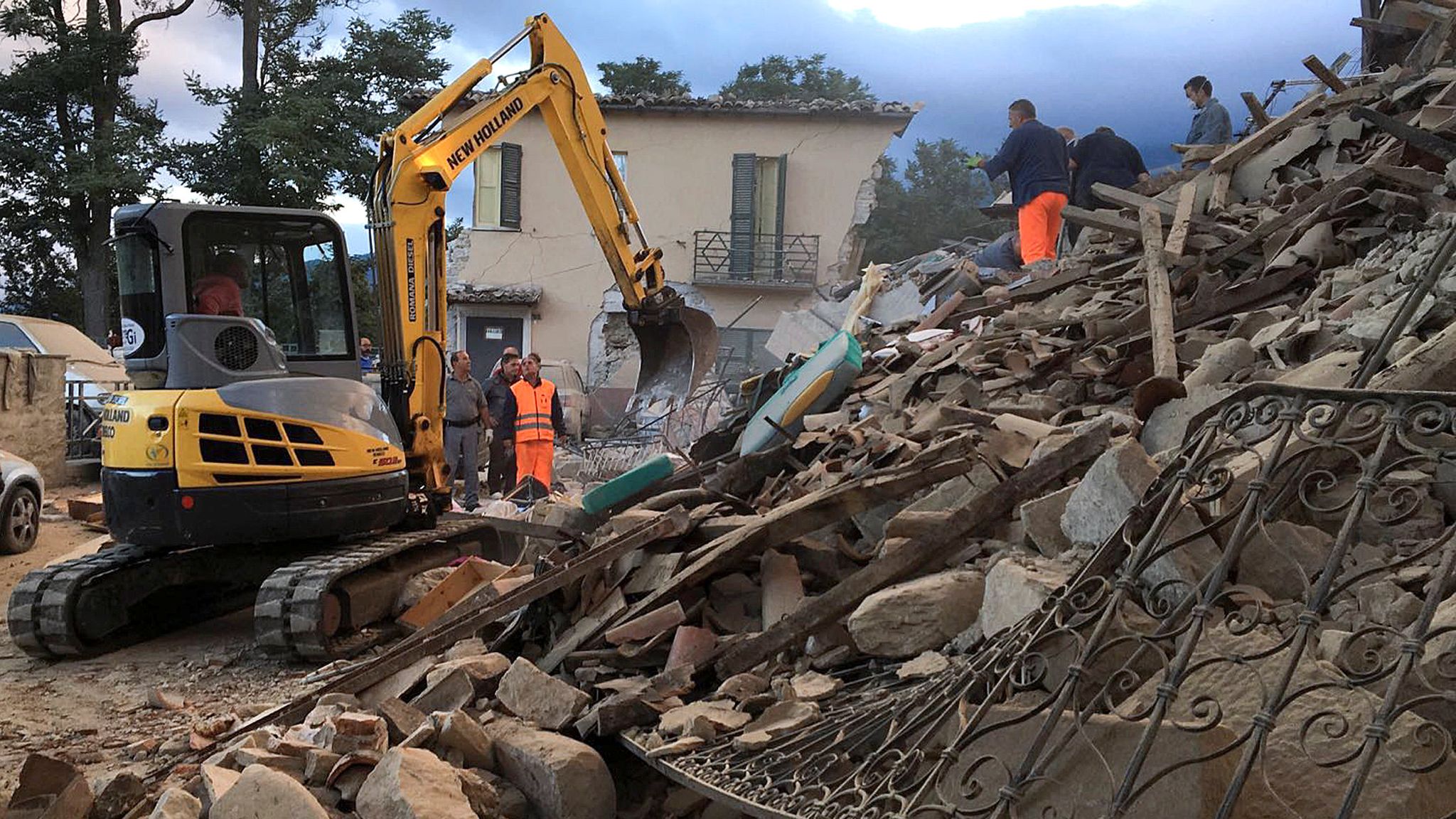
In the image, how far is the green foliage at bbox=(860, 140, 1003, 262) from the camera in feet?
95.3

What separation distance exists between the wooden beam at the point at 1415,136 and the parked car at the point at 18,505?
32.8 ft

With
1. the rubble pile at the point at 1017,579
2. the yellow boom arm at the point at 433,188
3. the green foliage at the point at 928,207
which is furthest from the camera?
the green foliage at the point at 928,207

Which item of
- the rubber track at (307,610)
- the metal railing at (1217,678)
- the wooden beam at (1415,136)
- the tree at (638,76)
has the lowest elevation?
the rubber track at (307,610)

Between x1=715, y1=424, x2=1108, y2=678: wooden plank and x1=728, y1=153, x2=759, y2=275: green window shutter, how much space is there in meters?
16.3

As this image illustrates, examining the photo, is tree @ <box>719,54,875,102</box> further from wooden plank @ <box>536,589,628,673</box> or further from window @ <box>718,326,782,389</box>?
wooden plank @ <box>536,589,628,673</box>

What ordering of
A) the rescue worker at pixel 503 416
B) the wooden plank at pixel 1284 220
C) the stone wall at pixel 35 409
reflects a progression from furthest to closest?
1. the stone wall at pixel 35 409
2. the rescue worker at pixel 503 416
3. the wooden plank at pixel 1284 220

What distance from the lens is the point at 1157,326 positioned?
5.99 metres

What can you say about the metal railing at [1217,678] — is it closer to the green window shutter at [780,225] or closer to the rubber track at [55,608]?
the rubber track at [55,608]

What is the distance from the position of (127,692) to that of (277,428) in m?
1.48

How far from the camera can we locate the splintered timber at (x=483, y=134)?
739 centimetres

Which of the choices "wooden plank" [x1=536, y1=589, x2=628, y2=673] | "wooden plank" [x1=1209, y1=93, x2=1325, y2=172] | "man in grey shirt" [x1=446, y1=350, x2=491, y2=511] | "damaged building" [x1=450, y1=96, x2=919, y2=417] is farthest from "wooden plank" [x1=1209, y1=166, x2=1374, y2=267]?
"damaged building" [x1=450, y1=96, x2=919, y2=417]

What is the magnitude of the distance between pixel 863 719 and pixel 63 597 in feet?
15.1

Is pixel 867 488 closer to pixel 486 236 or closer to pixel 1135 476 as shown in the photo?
pixel 1135 476

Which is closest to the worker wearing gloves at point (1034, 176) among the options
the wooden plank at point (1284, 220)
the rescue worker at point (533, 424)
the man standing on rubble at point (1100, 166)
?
the man standing on rubble at point (1100, 166)
